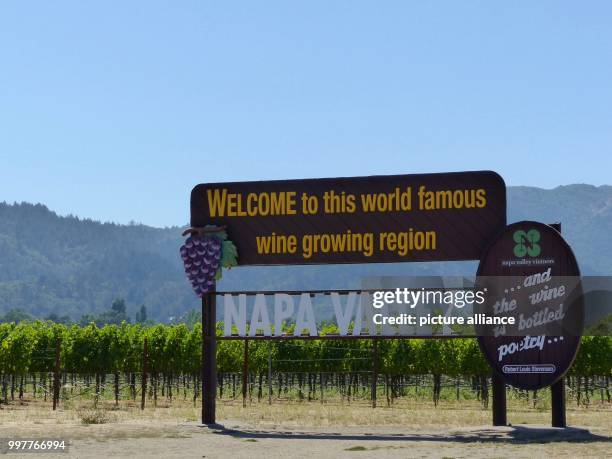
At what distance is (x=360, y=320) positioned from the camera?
26.8m

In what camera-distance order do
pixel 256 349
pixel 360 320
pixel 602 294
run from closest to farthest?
pixel 360 320, pixel 602 294, pixel 256 349

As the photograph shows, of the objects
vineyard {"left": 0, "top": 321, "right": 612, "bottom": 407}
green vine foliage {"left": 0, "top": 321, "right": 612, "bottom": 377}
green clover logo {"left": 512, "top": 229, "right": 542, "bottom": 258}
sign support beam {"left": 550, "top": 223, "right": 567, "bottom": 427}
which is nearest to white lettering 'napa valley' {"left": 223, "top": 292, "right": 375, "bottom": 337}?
green clover logo {"left": 512, "top": 229, "right": 542, "bottom": 258}

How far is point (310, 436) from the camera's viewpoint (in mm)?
24812

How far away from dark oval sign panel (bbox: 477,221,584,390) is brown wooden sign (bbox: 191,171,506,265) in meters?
0.87

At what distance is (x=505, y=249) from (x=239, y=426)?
8.87 metres

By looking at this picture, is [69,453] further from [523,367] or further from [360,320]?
[523,367]

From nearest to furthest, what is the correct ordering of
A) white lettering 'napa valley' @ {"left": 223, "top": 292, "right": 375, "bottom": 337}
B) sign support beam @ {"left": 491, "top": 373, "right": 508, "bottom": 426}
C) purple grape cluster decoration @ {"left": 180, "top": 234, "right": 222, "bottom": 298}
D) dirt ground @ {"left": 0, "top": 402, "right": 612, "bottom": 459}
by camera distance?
1. dirt ground @ {"left": 0, "top": 402, "right": 612, "bottom": 459}
2. sign support beam @ {"left": 491, "top": 373, "right": 508, "bottom": 426}
3. white lettering 'napa valley' @ {"left": 223, "top": 292, "right": 375, "bottom": 337}
4. purple grape cluster decoration @ {"left": 180, "top": 234, "right": 222, "bottom": 298}

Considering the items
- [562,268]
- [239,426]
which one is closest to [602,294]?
[562,268]

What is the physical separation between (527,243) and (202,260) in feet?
30.2

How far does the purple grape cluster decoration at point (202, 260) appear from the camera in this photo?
2784 cm

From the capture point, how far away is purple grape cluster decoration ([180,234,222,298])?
27.8 m

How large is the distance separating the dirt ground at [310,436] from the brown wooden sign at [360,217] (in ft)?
15.6

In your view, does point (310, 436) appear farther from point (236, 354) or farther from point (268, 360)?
point (236, 354)

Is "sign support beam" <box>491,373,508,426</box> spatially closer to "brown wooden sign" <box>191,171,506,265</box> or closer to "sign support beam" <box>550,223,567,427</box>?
"sign support beam" <box>550,223,567,427</box>
